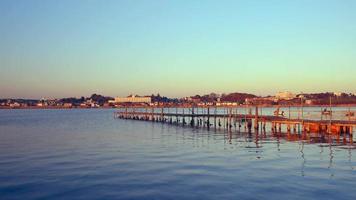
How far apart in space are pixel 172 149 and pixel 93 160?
9.88 m

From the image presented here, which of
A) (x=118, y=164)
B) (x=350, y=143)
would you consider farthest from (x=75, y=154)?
(x=350, y=143)

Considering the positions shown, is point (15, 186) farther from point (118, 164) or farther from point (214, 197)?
point (214, 197)

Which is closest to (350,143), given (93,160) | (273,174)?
(273,174)

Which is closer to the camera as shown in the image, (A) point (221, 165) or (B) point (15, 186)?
(B) point (15, 186)

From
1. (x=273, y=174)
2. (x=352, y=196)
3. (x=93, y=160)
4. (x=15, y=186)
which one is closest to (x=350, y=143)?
(x=273, y=174)

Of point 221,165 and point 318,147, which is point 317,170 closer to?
point 221,165

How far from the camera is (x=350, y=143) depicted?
4262 cm

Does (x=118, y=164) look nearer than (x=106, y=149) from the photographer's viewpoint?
Yes

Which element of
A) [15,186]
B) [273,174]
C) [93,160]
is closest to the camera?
[15,186]

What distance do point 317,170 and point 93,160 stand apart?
1821cm

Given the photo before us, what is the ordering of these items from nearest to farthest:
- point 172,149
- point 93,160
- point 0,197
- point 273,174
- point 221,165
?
point 0,197, point 273,174, point 221,165, point 93,160, point 172,149

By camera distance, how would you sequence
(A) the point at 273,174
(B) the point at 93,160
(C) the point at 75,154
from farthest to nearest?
(C) the point at 75,154, (B) the point at 93,160, (A) the point at 273,174

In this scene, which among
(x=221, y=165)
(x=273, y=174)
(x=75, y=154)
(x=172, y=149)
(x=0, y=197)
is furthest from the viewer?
(x=172, y=149)

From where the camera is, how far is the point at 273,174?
25844 millimetres
